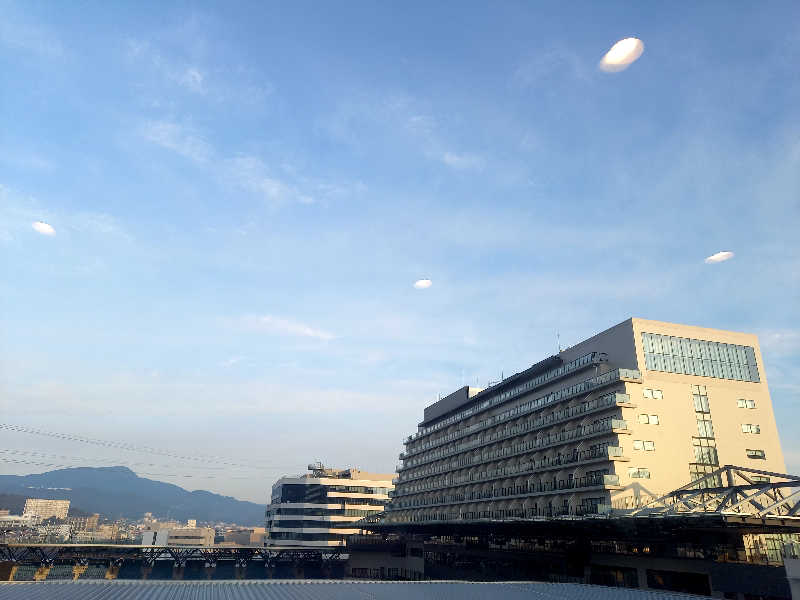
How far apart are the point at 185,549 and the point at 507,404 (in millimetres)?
65649

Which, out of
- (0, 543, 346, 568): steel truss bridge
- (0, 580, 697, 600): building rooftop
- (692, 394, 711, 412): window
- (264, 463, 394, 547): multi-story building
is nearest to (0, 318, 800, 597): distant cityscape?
(692, 394, 711, 412): window

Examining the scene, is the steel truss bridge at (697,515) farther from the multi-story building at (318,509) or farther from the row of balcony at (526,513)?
the multi-story building at (318,509)

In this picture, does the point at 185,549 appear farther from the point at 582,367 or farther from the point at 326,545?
the point at 582,367

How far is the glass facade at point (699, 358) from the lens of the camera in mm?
71875

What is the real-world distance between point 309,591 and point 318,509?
5148 inches

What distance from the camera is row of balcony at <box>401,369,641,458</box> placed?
68250 millimetres

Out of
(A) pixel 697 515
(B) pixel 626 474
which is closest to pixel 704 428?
(B) pixel 626 474

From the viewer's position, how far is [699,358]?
74562 mm

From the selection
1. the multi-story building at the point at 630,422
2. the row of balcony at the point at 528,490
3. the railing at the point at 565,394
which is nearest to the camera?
the row of balcony at the point at 528,490

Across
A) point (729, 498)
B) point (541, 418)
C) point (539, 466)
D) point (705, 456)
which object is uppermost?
point (541, 418)

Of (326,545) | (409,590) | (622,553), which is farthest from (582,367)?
(326,545)

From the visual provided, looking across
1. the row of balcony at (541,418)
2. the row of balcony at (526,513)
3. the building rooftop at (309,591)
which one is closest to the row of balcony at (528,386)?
the row of balcony at (541,418)

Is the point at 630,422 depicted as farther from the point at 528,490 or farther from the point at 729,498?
the point at 528,490

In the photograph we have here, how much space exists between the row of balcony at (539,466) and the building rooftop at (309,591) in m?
30.7
